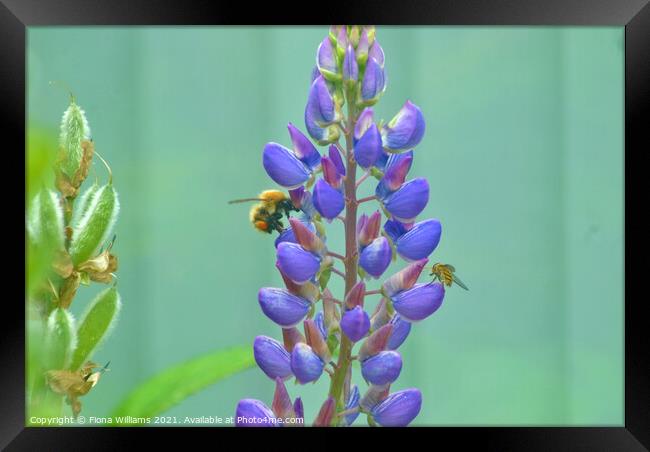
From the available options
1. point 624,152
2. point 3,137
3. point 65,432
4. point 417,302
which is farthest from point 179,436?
point 624,152

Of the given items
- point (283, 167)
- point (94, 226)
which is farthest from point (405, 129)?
point (94, 226)

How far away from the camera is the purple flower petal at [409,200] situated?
78cm

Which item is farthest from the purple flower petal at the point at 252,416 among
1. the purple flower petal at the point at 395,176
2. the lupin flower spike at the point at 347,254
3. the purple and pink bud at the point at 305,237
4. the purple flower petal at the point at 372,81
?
the purple flower petal at the point at 372,81

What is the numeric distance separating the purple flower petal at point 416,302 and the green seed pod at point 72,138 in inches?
16.2

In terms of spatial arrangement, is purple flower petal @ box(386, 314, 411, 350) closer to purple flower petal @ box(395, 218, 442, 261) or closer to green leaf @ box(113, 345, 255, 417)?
purple flower petal @ box(395, 218, 442, 261)

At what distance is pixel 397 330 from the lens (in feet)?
2.68

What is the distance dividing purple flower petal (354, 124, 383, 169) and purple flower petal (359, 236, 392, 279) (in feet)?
0.33

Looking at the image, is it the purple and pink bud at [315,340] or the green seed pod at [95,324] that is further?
the purple and pink bud at [315,340]

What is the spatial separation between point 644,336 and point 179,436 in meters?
0.65

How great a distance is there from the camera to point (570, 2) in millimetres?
800

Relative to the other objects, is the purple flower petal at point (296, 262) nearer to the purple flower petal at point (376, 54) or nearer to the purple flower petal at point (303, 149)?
the purple flower petal at point (303, 149)

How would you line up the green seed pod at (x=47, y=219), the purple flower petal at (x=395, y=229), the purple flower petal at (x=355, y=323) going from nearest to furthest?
1. the green seed pod at (x=47, y=219)
2. the purple flower petal at (x=355, y=323)
3. the purple flower petal at (x=395, y=229)

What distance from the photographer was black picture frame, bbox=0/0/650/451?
792 mm

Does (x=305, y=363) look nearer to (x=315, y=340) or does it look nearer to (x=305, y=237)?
(x=315, y=340)
